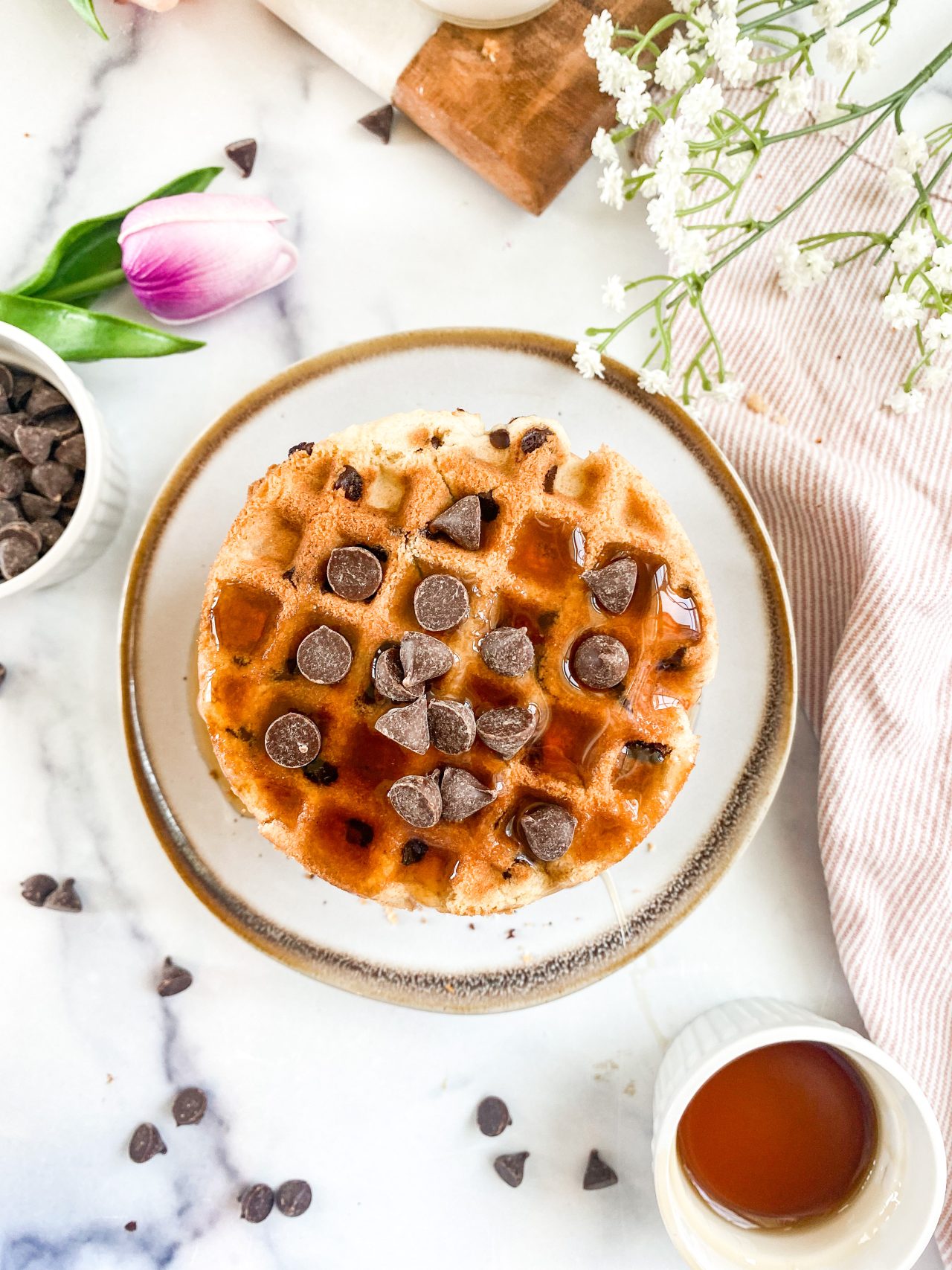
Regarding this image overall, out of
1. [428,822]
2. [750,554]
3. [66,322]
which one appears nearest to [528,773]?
[428,822]

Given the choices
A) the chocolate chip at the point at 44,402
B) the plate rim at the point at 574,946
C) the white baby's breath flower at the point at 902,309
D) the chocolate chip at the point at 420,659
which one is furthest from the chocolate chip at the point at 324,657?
the white baby's breath flower at the point at 902,309

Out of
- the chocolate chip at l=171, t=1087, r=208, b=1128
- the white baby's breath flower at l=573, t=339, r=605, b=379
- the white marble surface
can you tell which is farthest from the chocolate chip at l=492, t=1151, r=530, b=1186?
the white baby's breath flower at l=573, t=339, r=605, b=379

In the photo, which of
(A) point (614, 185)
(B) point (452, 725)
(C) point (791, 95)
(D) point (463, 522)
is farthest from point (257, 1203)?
(C) point (791, 95)

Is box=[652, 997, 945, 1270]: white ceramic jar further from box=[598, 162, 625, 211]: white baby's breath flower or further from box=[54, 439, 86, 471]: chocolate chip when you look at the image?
box=[54, 439, 86, 471]: chocolate chip

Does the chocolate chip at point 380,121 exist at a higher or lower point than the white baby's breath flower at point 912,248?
lower

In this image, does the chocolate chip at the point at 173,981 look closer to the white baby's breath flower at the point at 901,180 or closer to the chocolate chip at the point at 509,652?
the chocolate chip at the point at 509,652

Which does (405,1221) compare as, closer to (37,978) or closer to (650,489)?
(37,978)
